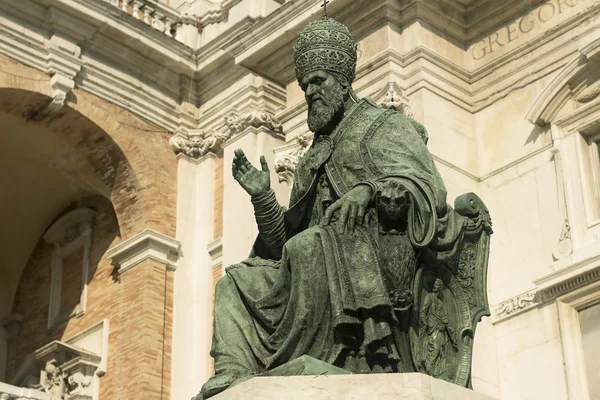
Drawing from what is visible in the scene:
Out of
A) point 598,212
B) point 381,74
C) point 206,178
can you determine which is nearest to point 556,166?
point 598,212

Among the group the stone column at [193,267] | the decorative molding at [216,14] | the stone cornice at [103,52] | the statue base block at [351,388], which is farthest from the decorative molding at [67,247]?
the statue base block at [351,388]

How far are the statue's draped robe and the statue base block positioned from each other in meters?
0.19

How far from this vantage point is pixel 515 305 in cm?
1103

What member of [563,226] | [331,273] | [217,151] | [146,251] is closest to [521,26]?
[563,226]

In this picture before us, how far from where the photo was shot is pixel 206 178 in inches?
587

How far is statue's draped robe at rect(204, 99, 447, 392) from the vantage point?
431 cm

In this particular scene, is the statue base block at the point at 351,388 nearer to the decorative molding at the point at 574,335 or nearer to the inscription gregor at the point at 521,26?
the decorative molding at the point at 574,335

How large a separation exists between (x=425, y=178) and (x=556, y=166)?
6.96 meters

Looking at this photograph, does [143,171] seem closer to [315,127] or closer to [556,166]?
[556,166]

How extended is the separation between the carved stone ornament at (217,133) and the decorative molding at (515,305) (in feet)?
11.6

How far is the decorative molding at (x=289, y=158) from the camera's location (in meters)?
12.4

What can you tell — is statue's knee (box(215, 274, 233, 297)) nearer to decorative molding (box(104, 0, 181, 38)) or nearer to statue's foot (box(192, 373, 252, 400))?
statue's foot (box(192, 373, 252, 400))

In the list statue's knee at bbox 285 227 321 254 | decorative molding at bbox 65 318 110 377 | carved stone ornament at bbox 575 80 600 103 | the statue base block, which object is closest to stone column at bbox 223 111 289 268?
decorative molding at bbox 65 318 110 377

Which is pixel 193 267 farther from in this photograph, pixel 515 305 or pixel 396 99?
pixel 515 305
